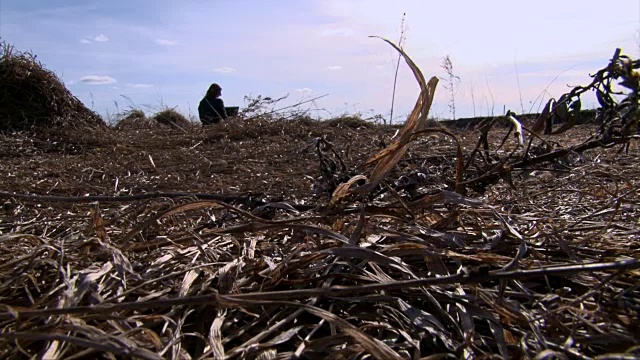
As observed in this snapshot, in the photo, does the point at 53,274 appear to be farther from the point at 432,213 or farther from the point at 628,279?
the point at 628,279

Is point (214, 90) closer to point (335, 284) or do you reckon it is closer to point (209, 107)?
point (209, 107)

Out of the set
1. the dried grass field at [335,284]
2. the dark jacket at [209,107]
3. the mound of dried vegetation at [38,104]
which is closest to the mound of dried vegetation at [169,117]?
the dark jacket at [209,107]

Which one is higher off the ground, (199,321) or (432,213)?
(432,213)

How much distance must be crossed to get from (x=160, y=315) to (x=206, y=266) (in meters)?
0.23

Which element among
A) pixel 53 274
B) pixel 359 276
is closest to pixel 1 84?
pixel 53 274

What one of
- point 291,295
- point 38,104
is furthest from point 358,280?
point 38,104

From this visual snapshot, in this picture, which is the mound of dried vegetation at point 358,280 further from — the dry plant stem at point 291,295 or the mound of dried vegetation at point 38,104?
the mound of dried vegetation at point 38,104

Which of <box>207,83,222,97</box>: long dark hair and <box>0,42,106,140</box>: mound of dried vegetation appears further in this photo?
<box>207,83,222,97</box>: long dark hair

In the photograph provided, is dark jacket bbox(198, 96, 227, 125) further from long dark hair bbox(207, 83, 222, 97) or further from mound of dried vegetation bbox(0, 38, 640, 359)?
mound of dried vegetation bbox(0, 38, 640, 359)

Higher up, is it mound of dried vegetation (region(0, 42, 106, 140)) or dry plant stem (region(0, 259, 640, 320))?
mound of dried vegetation (region(0, 42, 106, 140))

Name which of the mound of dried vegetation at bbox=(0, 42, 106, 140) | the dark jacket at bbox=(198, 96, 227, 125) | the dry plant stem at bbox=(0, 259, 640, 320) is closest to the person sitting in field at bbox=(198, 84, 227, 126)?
the dark jacket at bbox=(198, 96, 227, 125)

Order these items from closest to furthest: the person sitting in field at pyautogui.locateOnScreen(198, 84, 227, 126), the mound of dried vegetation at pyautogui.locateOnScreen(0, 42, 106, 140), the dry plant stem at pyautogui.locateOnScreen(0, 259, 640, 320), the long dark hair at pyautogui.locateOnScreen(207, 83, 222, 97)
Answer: the dry plant stem at pyautogui.locateOnScreen(0, 259, 640, 320)
the mound of dried vegetation at pyautogui.locateOnScreen(0, 42, 106, 140)
the person sitting in field at pyautogui.locateOnScreen(198, 84, 227, 126)
the long dark hair at pyautogui.locateOnScreen(207, 83, 222, 97)

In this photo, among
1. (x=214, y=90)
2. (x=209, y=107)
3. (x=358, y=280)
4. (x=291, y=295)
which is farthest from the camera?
(x=214, y=90)

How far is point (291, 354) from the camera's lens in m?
1.04
